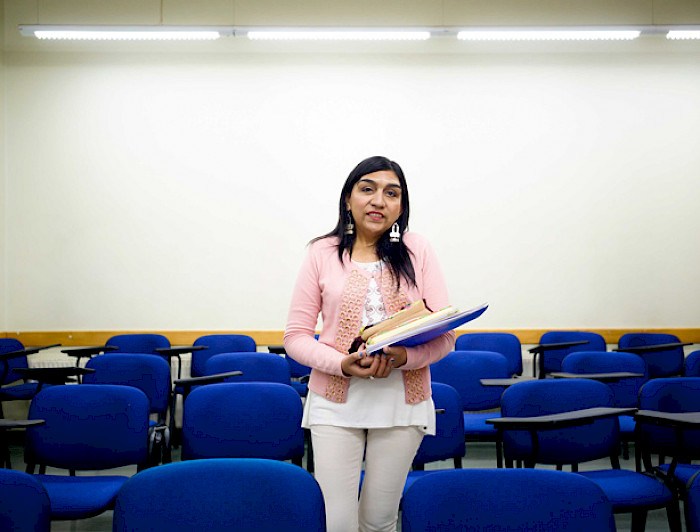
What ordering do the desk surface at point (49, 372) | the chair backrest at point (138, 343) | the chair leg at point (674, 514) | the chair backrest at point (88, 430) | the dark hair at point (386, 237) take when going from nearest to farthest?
1. the dark hair at point (386, 237)
2. the chair leg at point (674, 514)
3. the chair backrest at point (88, 430)
4. the desk surface at point (49, 372)
5. the chair backrest at point (138, 343)

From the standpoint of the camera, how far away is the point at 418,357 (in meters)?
1.60

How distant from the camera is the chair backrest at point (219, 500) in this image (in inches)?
51.1

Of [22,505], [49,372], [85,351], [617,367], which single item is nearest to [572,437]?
[617,367]

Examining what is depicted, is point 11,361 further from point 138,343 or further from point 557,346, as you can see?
point 557,346

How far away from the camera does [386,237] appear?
1761 millimetres

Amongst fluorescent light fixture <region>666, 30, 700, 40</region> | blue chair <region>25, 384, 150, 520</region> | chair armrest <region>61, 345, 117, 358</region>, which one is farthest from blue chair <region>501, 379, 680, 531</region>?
fluorescent light fixture <region>666, 30, 700, 40</region>

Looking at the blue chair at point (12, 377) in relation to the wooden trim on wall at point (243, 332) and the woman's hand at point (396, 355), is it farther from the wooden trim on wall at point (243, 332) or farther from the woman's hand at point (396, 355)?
the woman's hand at point (396, 355)

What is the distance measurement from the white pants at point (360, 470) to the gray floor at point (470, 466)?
1.97 meters

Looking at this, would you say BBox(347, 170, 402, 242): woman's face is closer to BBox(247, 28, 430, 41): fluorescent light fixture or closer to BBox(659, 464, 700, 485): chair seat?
BBox(659, 464, 700, 485): chair seat

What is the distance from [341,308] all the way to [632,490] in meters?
1.55

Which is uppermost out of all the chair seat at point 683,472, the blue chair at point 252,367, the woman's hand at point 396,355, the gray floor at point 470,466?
the woman's hand at point 396,355

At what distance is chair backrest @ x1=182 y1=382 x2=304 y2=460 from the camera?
8.43ft

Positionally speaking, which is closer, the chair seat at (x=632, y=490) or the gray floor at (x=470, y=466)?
the chair seat at (x=632, y=490)

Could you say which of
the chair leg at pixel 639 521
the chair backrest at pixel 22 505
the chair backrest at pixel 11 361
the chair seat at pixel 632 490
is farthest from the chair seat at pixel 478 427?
the chair backrest at pixel 11 361
